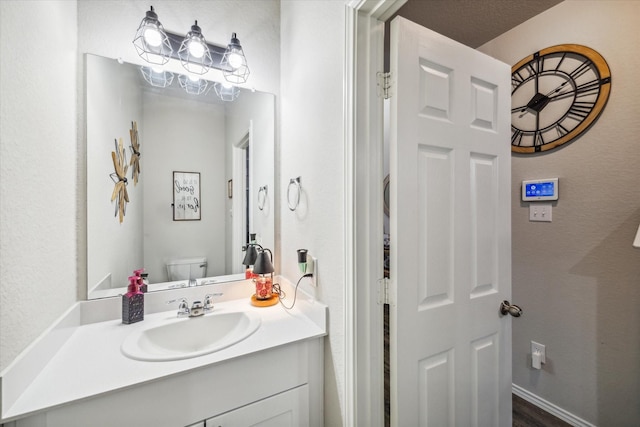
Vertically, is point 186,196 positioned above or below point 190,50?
below

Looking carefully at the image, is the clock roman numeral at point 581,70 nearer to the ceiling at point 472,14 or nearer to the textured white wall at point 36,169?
the ceiling at point 472,14

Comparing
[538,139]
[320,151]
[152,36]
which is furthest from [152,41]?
[538,139]

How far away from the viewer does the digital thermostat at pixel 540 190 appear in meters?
1.68

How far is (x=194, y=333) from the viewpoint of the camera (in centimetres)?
123

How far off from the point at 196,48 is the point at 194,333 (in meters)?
1.43

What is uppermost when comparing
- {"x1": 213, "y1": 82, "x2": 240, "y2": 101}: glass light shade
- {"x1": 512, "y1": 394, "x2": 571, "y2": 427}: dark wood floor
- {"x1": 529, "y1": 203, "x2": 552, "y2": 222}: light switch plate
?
{"x1": 213, "y1": 82, "x2": 240, "y2": 101}: glass light shade

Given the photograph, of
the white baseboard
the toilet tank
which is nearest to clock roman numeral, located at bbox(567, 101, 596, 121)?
the white baseboard

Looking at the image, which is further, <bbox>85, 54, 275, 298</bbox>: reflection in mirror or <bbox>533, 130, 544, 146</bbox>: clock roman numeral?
<bbox>533, 130, 544, 146</bbox>: clock roman numeral

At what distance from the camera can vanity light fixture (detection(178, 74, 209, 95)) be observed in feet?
4.65

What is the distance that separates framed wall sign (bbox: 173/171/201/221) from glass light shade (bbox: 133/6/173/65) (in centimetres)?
59

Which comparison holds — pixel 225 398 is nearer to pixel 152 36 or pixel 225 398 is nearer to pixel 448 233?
pixel 448 233

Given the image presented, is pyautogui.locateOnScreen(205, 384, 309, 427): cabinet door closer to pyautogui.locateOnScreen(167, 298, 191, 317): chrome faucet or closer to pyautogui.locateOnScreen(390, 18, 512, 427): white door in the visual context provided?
pyautogui.locateOnScreen(390, 18, 512, 427): white door

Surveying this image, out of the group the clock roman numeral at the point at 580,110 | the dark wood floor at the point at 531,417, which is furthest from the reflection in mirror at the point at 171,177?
the dark wood floor at the point at 531,417

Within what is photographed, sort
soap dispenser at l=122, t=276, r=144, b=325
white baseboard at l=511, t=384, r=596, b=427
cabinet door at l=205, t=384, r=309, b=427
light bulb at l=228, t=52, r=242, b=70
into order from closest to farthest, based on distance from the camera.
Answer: cabinet door at l=205, t=384, r=309, b=427, soap dispenser at l=122, t=276, r=144, b=325, light bulb at l=228, t=52, r=242, b=70, white baseboard at l=511, t=384, r=596, b=427
